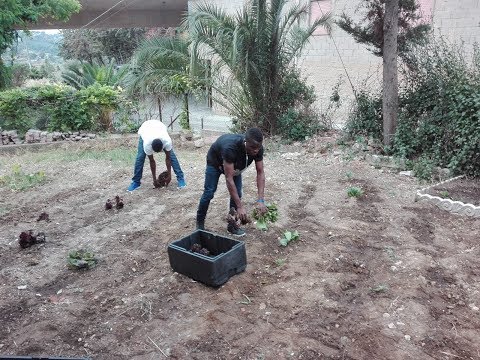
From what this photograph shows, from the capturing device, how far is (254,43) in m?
9.25

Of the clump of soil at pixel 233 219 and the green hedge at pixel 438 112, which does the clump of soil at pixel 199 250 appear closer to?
the clump of soil at pixel 233 219

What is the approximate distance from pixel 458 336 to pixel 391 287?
2.34ft

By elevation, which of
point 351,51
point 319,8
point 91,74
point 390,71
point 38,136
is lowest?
point 38,136

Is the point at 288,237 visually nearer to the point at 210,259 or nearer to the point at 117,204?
the point at 210,259

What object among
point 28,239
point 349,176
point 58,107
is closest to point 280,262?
point 28,239

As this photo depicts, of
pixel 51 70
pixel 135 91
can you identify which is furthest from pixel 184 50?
pixel 51 70

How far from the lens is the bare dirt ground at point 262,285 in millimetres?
3195

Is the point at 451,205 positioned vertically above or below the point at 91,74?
below

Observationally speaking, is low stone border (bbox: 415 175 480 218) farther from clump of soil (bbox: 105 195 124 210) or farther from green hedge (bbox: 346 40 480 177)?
clump of soil (bbox: 105 195 124 210)

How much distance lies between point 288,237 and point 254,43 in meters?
5.79

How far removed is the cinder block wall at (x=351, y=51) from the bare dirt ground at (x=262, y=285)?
4.72 meters

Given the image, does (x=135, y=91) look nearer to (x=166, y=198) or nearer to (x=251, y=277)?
(x=166, y=198)

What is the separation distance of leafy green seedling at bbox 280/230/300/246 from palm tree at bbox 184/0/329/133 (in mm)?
5139

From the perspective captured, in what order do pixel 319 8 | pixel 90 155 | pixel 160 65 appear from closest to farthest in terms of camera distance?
pixel 90 155 → pixel 160 65 → pixel 319 8
